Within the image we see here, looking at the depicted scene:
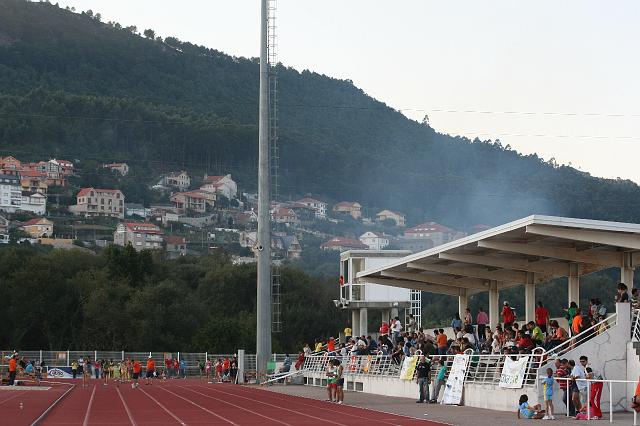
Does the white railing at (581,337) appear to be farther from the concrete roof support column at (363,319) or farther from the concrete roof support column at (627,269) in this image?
the concrete roof support column at (363,319)

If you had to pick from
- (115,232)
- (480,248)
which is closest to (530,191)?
(115,232)

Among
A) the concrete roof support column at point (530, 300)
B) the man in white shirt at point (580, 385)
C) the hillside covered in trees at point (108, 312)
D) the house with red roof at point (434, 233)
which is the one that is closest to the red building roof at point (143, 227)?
the house with red roof at point (434, 233)

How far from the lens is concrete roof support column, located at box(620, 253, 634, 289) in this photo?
29.9 meters

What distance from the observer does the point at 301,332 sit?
10331cm


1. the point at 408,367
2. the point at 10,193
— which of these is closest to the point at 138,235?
the point at 10,193

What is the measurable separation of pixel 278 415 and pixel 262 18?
94.9ft

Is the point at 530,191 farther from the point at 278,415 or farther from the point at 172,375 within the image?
the point at 278,415

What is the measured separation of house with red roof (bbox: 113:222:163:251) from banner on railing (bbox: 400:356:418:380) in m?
147

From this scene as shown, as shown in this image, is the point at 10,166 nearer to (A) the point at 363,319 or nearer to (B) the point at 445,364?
(A) the point at 363,319

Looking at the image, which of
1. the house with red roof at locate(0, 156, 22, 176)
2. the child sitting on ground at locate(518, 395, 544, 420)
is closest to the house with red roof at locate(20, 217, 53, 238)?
the house with red roof at locate(0, 156, 22, 176)

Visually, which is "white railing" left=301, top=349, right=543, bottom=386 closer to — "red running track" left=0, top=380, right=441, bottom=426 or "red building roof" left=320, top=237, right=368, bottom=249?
"red running track" left=0, top=380, right=441, bottom=426

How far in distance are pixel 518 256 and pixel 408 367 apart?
14.6 feet

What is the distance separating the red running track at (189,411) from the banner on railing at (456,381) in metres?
2.65

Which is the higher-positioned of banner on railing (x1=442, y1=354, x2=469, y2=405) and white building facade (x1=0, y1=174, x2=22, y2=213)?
white building facade (x1=0, y1=174, x2=22, y2=213)
